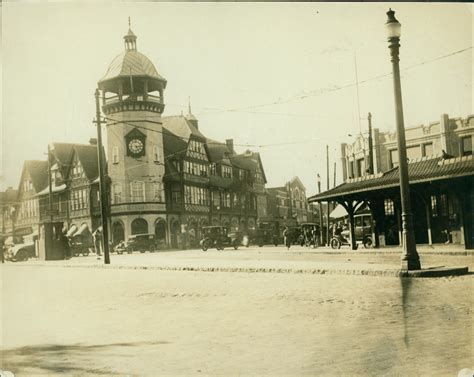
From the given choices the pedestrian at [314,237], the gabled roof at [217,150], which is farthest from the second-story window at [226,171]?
the pedestrian at [314,237]

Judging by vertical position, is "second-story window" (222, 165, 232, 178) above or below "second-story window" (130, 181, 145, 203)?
above

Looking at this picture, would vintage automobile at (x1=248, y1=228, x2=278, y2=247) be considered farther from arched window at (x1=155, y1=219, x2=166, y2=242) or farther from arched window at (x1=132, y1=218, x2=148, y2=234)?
arched window at (x1=132, y1=218, x2=148, y2=234)

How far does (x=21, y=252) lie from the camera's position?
27.5 metres

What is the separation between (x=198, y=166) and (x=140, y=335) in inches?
1814

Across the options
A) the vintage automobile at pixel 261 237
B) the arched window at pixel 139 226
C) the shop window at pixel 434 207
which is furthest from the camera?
the vintage automobile at pixel 261 237

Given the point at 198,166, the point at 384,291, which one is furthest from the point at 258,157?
the point at 384,291

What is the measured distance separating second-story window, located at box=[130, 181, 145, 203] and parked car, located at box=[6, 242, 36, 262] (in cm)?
1562

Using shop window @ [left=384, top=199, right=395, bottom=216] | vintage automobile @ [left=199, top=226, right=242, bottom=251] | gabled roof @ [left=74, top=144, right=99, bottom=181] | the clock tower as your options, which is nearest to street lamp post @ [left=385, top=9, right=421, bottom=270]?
shop window @ [left=384, top=199, right=395, bottom=216]

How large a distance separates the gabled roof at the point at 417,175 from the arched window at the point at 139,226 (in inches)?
837

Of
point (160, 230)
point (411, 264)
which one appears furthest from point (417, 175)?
point (160, 230)

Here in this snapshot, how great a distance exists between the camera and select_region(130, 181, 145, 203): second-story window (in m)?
43.3

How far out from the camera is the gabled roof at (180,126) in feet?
166

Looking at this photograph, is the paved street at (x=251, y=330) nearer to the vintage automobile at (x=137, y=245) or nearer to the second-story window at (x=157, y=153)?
the vintage automobile at (x=137, y=245)

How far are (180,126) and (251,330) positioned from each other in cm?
4574
